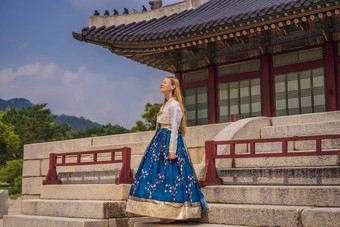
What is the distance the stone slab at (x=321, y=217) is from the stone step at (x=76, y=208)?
323 centimetres

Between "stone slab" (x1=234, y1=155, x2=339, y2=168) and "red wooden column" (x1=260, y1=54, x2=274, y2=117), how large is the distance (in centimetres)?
507

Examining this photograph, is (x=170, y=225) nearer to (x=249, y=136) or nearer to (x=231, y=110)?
(x=249, y=136)

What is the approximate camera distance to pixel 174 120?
5680 mm

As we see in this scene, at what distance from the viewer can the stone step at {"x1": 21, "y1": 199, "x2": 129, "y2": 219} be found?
7.05m

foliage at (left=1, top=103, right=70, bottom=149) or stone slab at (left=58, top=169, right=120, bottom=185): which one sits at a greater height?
foliage at (left=1, top=103, right=70, bottom=149)

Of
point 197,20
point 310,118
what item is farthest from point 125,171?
point 197,20

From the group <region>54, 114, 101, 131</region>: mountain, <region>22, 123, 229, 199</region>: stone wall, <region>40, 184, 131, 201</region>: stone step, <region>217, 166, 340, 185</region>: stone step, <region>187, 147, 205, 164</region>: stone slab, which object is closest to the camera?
<region>217, 166, 340, 185</region>: stone step

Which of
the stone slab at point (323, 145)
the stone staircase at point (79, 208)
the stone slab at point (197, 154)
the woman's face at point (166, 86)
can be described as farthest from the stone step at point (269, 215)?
the stone slab at point (197, 154)

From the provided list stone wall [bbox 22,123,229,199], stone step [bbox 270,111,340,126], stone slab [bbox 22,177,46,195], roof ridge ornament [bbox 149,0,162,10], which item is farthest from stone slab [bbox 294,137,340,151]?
roof ridge ornament [bbox 149,0,162,10]

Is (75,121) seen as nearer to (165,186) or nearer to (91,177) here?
(91,177)

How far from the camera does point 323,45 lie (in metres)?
12.1

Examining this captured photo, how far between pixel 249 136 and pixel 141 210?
13.1 feet

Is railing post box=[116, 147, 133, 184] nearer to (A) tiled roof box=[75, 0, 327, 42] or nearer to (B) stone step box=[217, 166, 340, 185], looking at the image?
(B) stone step box=[217, 166, 340, 185]

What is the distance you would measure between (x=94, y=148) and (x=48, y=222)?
14.9ft
